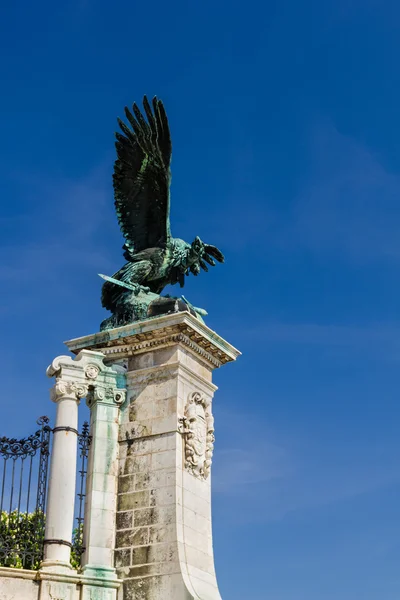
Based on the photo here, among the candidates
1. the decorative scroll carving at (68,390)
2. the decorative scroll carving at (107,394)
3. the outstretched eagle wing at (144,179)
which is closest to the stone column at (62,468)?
the decorative scroll carving at (68,390)

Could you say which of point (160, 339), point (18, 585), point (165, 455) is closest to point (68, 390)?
point (160, 339)

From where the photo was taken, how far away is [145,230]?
41.9 ft

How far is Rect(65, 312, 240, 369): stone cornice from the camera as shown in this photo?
36.7 feet

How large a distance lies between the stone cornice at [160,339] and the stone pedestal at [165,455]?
13 mm

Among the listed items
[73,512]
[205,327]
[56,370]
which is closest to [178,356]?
[205,327]

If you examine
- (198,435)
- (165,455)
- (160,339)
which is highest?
(160,339)

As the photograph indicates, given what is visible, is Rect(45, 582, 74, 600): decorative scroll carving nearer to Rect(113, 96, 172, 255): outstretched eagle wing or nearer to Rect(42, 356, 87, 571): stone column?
Rect(42, 356, 87, 571): stone column

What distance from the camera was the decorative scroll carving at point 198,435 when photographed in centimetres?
1090

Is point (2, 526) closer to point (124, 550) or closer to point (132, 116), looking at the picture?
point (124, 550)

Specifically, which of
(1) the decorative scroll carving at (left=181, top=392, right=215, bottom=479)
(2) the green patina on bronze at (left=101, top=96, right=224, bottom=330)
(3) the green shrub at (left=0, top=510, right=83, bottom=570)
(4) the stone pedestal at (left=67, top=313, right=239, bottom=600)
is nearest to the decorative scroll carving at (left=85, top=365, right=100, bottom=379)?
(4) the stone pedestal at (left=67, top=313, right=239, bottom=600)

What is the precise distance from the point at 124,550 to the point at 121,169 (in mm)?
5579

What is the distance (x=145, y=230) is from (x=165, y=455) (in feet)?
11.8

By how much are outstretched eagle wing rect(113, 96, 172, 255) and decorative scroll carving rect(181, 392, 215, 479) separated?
2.50 meters

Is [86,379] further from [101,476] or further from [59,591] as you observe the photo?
[59,591]
